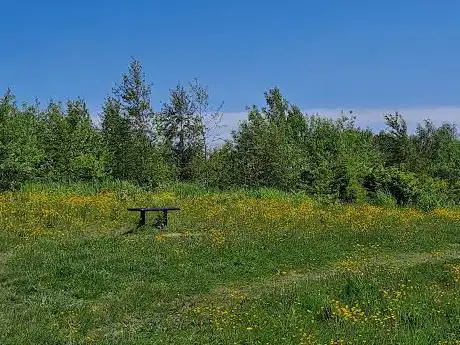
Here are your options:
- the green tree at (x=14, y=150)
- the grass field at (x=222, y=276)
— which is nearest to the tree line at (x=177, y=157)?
the green tree at (x=14, y=150)

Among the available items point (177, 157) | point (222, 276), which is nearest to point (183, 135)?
point (177, 157)

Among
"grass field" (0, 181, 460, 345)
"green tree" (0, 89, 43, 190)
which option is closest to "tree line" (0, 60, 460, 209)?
"green tree" (0, 89, 43, 190)

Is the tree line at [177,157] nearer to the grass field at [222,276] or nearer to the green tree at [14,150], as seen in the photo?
the green tree at [14,150]

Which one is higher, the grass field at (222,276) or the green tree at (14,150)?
the green tree at (14,150)

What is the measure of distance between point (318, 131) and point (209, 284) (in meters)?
34.0

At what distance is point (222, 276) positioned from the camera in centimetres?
1217

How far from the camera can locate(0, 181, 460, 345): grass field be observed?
7941 millimetres

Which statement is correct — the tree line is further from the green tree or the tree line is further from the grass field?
the grass field

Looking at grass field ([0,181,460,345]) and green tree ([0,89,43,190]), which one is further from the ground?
green tree ([0,89,43,190])

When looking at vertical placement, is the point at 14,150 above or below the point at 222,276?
above

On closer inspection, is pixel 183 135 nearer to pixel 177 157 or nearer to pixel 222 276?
pixel 177 157

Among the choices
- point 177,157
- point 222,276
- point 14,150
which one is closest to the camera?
point 222,276

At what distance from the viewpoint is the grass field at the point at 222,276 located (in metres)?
7.94

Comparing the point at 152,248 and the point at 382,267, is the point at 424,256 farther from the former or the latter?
the point at 152,248
